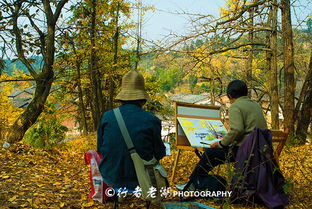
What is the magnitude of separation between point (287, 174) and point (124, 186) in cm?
321

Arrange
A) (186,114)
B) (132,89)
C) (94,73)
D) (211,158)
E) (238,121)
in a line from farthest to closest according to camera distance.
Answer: (94,73)
(186,114)
(211,158)
(238,121)
(132,89)

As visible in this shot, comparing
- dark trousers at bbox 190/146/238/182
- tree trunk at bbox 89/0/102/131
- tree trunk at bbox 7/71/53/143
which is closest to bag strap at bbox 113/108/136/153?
dark trousers at bbox 190/146/238/182

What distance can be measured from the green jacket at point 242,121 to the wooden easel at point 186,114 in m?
0.82

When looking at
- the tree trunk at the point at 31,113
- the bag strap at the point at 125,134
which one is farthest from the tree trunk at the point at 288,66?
the bag strap at the point at 125,134

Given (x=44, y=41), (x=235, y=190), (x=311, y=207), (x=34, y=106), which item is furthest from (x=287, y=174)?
(x=44, y=41)

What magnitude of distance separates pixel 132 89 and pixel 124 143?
52cm

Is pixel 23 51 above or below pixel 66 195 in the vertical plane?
above

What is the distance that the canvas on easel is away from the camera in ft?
12.5

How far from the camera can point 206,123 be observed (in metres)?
4.21

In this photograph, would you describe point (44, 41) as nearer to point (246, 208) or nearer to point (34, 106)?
point (34, 106)

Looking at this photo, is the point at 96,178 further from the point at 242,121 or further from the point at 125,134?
the point at 242,121

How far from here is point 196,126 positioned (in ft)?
13.3

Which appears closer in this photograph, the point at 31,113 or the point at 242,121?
the point at 242,121

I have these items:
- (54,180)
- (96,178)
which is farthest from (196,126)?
(54,180)
